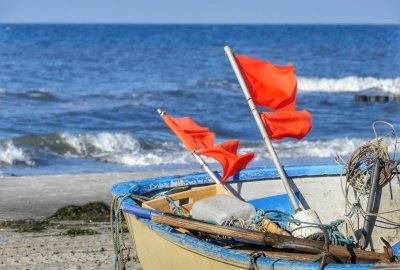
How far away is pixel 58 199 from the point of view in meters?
10.4

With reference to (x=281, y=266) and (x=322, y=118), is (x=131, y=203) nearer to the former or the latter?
(x=281, y=266)

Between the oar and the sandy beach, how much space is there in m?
1.96

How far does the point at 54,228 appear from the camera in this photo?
8.63m

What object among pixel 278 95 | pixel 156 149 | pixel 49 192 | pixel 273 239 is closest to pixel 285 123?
pixel 278 95

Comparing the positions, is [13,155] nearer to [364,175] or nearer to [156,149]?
[156,149]

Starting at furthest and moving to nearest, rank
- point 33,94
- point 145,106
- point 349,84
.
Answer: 1. point 349,84
2. point 33,94
3. point 145,106

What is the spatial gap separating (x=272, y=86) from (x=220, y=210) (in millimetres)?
1226

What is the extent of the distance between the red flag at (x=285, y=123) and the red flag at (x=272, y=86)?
0.07 metres

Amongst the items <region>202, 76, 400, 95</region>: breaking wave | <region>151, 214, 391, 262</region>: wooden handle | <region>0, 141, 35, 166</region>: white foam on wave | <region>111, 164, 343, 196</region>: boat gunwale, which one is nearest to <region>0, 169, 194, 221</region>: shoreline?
<region>0, 141, 35, 166</region>: white foam on wave

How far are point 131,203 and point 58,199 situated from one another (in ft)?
15.8

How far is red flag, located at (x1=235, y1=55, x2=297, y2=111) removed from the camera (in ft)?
21.1

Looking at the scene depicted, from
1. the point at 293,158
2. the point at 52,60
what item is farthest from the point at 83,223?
the point at 52,60

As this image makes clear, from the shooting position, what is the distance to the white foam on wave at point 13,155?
14773 millimetres

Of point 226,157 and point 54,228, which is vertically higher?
point 226,157
